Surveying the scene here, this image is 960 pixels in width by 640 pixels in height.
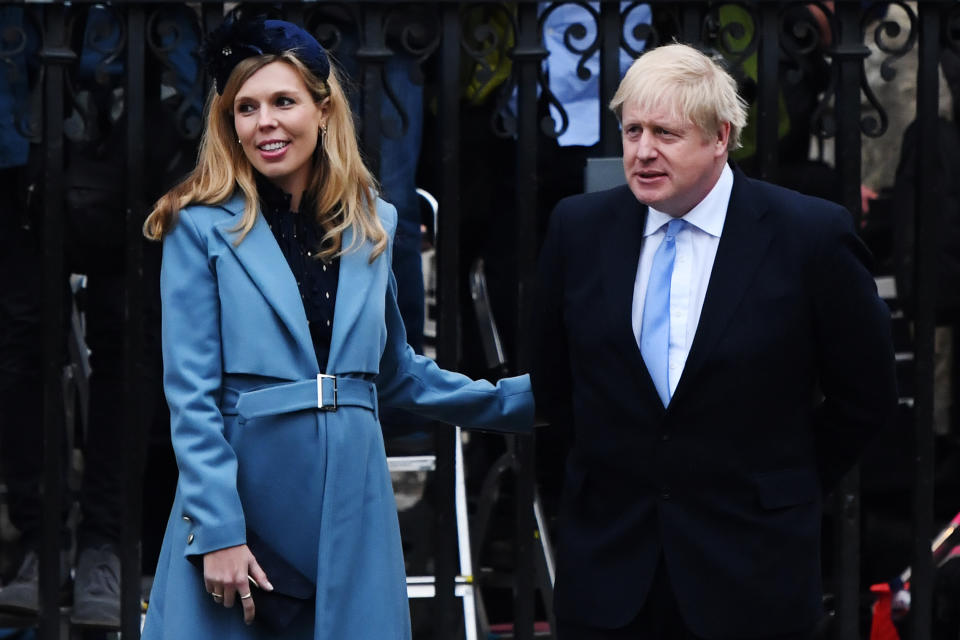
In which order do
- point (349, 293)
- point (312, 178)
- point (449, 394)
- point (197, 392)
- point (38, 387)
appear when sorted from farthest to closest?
point (38, 387) < point (449, 394) < point (312, 178) < point (349, 293) < point (197, 392)

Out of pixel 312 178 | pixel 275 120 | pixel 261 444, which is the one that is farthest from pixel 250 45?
pixel 261 444

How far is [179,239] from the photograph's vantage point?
11.3ft

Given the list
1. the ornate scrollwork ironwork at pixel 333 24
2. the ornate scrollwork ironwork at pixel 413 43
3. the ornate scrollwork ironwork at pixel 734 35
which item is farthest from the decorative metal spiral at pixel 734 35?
the ornate scrollwork ironwork at pixel 333 24

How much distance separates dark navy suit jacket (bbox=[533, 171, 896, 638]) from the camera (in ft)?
10.8

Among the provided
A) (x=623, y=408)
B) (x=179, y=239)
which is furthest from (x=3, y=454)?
(x=623, y=408)

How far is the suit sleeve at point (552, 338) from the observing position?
3.53 meters

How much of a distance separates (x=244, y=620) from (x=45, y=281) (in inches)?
54.2

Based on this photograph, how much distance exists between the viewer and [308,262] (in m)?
3.51

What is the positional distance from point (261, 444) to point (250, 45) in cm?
86

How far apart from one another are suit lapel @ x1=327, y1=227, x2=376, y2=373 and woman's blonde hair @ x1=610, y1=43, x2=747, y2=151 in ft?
2.18

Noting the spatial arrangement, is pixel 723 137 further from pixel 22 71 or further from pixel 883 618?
pixel 22 71

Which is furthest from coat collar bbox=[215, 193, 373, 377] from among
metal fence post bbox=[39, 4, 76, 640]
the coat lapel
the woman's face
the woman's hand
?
metal fence post bbox=[39, 4, 76, 640]

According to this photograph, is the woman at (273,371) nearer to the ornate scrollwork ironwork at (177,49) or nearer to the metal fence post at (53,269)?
the ornate scrollwork ironwork at (177,49)

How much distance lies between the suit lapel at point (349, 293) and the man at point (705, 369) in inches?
18.2
